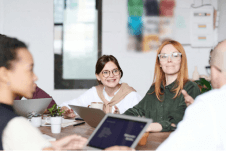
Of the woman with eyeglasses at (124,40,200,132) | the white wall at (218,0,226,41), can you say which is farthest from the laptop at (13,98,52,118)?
the white wall at (218,0,226,41)

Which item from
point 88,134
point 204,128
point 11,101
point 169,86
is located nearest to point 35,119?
point 88,134

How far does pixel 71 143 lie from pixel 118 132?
0.28 m

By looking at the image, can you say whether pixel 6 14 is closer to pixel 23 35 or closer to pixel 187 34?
pixel 23 35

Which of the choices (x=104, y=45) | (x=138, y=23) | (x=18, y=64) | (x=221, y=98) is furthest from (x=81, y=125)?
(x=138, y=23)

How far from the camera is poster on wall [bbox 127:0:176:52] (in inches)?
135

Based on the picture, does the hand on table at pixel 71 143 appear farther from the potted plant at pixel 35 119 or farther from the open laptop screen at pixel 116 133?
the potted plant at pixel 35 119

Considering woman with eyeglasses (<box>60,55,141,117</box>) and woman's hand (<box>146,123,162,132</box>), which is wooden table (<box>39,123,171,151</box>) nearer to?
woman's hand (<box>146,123,162,132</box>)

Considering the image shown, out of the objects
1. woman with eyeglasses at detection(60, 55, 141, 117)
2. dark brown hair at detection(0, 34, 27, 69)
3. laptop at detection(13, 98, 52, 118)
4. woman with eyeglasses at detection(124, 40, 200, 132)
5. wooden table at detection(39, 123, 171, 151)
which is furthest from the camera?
woman with eyeglasses at detection(60, 55, 141, 117)

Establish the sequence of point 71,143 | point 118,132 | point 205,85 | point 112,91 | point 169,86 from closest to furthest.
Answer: point 118,132
point 71,143
point 169,86
point 112,91
point 205,85

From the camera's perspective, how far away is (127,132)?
2.76 ft

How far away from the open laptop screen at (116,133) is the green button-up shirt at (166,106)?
26.3 inches

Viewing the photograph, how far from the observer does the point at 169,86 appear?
166cm

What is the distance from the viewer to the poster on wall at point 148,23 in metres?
3.43

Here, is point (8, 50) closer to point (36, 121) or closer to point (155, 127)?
point (36, 121)
